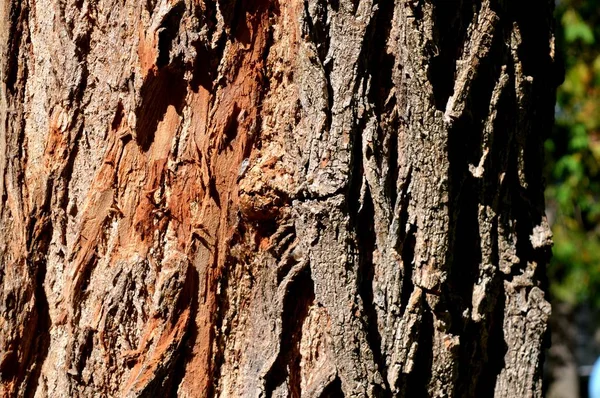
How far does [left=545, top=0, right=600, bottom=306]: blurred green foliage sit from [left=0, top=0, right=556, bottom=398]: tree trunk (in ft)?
14.3

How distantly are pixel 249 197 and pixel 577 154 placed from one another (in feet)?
15.6

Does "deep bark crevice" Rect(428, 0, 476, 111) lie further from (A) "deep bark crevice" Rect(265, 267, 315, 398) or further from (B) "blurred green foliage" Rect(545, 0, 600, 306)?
(B) "blurred green foliage" Rect(545, 0, 600, 306)

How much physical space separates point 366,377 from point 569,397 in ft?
24.8

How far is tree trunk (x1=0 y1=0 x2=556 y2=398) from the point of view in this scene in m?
1.22

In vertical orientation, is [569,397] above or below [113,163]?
above

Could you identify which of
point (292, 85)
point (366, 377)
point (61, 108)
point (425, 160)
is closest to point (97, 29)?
point (61, 108)

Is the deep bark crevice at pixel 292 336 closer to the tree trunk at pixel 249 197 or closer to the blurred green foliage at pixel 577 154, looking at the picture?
the tree trunk at pixel 249 197

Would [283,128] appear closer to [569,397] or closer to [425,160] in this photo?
[425,160]

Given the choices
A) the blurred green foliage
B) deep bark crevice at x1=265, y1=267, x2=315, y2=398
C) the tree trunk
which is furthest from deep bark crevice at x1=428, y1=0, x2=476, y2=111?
the blurred green foliage

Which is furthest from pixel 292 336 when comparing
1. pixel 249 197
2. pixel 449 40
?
pixel 449 40

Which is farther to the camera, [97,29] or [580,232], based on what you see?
[580,232]

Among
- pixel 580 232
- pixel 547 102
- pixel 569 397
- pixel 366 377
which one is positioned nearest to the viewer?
pixel 366 377

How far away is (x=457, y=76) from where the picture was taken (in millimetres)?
1301

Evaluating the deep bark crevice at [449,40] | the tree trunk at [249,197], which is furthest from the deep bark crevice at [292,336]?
the deep bark crevice at [449,40]
